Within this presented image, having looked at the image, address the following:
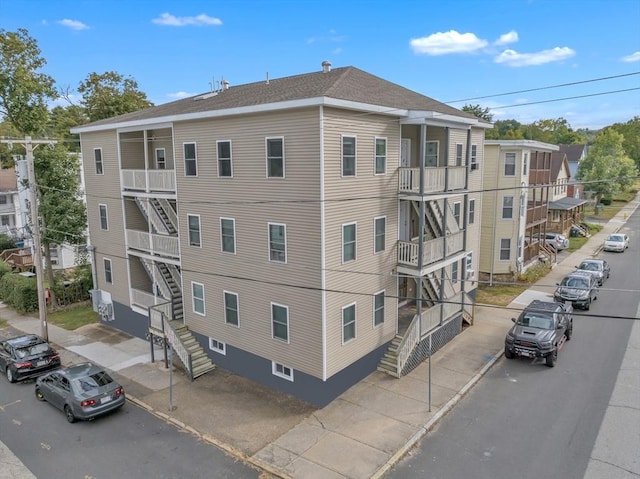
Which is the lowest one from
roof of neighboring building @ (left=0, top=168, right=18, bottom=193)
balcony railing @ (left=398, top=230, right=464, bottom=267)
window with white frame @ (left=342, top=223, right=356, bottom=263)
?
balcony railing @ (left=398, top=230, right=464, bottom=267)

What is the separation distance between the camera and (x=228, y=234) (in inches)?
656

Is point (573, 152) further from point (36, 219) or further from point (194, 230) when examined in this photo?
point (36, 219)

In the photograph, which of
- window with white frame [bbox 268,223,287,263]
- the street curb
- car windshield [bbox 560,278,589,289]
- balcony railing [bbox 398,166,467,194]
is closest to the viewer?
the street curb

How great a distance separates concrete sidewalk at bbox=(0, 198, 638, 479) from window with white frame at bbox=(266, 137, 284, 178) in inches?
306

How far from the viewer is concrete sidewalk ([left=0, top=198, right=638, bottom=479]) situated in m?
12.1

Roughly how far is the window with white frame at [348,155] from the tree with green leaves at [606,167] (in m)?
53.2

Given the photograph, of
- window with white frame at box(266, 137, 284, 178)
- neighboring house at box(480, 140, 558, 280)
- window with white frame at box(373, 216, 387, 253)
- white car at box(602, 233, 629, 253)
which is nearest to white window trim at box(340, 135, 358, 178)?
window with white frame at box(266, 137, 284, 178)

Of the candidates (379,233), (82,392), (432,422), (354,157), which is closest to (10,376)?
(82,392)

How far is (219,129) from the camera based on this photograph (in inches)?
633

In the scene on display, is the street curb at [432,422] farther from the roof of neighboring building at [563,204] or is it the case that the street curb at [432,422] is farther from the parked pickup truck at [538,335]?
the roof of neighboring building at [563,204]

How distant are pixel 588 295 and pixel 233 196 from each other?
64.8 ft

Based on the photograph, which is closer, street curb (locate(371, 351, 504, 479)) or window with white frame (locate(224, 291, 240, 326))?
street curb (locate(371, 351, 504, 479))

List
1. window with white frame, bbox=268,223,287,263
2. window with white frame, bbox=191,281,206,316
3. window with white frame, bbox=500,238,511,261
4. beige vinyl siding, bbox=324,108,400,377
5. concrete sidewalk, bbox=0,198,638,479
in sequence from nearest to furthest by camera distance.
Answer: concrete sidewalk, bbox=0,198,638,479
beige vinyl siding, bbox=324,108,400,377
window with white frame, bbox=268,223,287,263
window with white frame, bbox=191,281,206,316
window with white frame, bbox=500,238,511,261

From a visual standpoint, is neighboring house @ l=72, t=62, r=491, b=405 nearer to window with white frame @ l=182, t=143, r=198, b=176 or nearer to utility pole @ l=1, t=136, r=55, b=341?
window with white frame @ l=182, t=143, r=198, b=176
